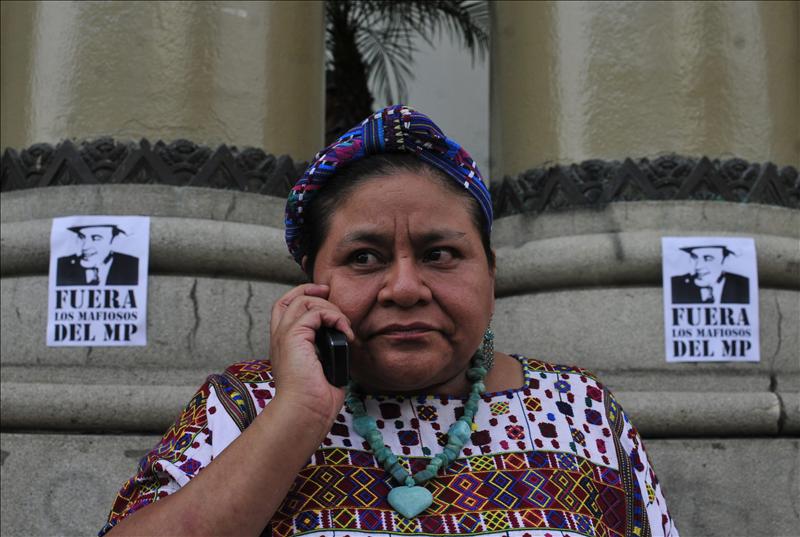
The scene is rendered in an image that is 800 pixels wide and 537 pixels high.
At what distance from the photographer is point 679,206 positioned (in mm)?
3268

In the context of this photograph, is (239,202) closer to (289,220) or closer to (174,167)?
(174,167)

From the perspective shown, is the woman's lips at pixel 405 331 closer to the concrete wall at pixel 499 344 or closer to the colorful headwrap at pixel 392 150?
the colorful headwrap at pixel 392 150

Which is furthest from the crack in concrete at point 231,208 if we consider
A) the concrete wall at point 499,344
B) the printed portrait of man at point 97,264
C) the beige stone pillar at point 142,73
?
the printed portrait of man at point 97,264

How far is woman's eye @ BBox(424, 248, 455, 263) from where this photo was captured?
1.81 m

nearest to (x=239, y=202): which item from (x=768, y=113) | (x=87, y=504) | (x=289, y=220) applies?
(x=87, y=504)

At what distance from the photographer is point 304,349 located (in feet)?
5.58

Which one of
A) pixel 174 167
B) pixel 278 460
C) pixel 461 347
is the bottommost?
pixel 278 460

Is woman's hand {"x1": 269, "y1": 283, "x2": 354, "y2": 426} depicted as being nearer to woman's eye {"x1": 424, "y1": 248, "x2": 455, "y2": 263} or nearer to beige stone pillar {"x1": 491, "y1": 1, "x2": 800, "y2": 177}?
woman's eye {"x1": 424, "y1": 248, "x2": 455, "y2": 263}

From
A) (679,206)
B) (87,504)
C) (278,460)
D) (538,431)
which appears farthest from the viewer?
(679,206)

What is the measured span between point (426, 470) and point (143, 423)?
1446mm

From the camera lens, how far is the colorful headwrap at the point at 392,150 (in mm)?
1793

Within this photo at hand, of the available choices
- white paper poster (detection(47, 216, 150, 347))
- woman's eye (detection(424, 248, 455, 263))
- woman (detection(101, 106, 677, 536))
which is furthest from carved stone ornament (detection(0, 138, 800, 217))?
woman's eye (detection(424, 248, 455, 263))

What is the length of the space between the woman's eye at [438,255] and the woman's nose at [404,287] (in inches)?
1.8

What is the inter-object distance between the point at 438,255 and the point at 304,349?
0.34 meters
